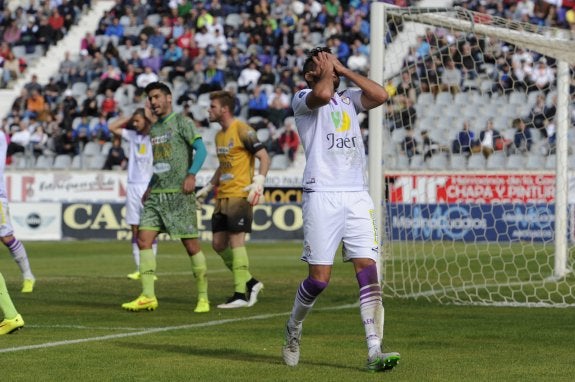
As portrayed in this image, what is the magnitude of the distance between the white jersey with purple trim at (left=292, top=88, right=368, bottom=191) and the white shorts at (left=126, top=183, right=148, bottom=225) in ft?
30.3

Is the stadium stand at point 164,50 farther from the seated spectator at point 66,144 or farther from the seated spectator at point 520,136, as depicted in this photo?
the seated spectator at point 520,136

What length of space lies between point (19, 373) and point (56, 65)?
32.5m

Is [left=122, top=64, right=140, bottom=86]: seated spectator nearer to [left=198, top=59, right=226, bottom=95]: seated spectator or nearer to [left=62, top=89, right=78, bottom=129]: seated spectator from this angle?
[left=62, top=89, right=78, bottom=129]: seated spectator

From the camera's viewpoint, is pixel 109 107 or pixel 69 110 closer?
pixel 109 107

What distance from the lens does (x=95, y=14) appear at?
132ft

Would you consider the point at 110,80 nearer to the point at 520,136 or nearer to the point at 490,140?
the point at 490,140

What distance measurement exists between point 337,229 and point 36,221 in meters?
23.3

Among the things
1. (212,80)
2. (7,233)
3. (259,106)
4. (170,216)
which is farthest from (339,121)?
(212,80)

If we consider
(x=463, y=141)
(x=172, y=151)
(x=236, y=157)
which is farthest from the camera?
(x=463, y=141)

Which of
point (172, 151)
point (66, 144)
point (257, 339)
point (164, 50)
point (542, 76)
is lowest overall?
point (257, 339)

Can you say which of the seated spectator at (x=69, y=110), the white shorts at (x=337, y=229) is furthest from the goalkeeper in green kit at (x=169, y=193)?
the seated spectator at (x=69, y=110)

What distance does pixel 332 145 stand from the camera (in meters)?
8.07

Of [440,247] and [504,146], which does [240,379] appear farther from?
[504,146]

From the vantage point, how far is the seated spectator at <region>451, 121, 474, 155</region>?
22617 mm
